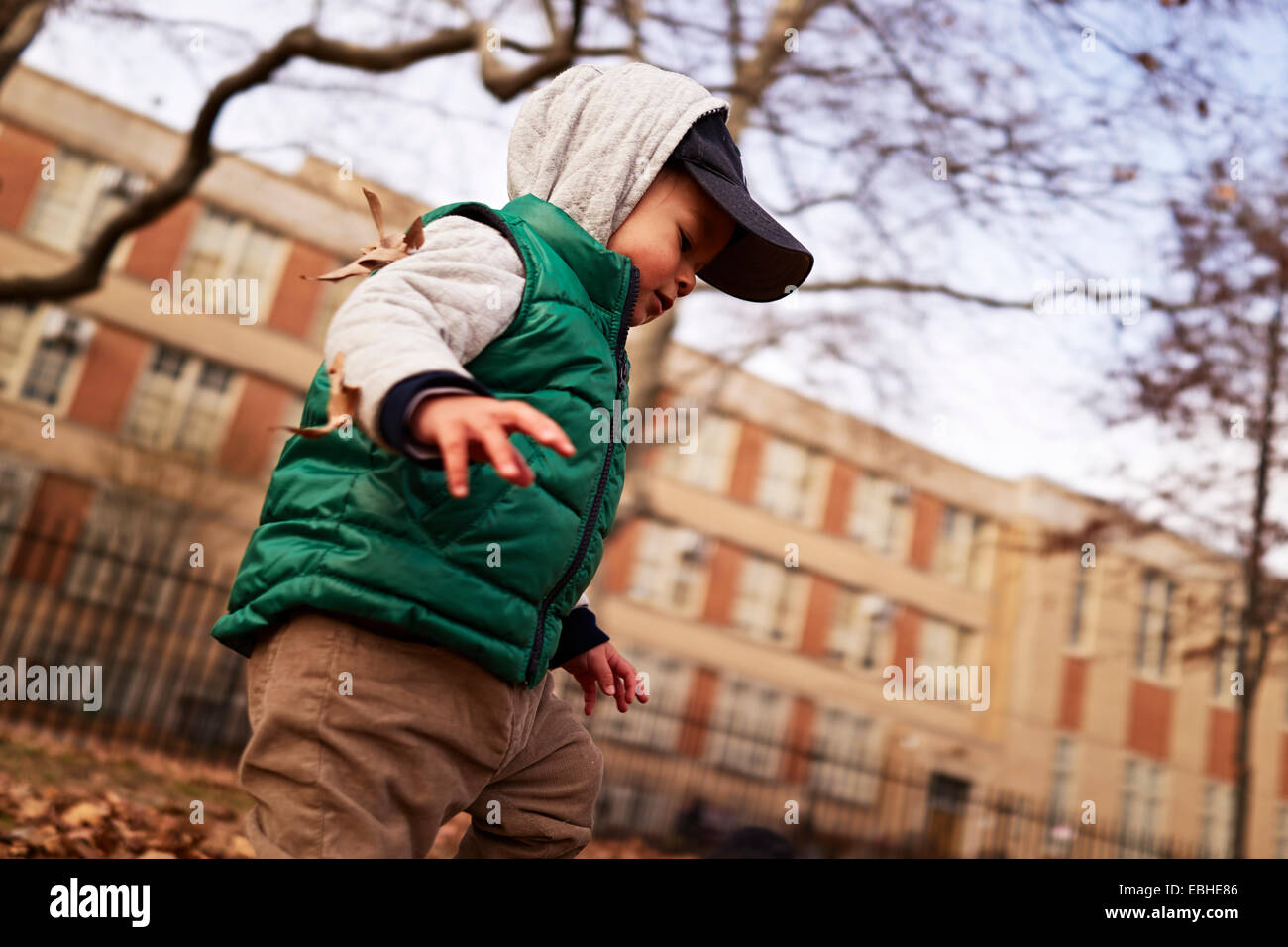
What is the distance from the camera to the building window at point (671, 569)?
84.0ft

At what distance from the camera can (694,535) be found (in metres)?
26.1

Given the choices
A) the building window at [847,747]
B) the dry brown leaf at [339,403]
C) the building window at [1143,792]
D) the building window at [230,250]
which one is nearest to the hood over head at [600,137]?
the dry brown leaf at [339,403]

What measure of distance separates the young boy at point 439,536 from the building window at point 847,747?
25002mm

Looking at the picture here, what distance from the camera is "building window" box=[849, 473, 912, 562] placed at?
94.5ft

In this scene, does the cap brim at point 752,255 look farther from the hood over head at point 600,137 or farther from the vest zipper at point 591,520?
the vest zipper at point 591,520

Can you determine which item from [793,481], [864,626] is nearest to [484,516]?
[793,481]

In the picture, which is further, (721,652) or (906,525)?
(906,525)

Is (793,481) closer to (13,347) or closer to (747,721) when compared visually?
(747,721)

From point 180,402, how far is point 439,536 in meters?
22.9

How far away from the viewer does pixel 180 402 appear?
2220 cm

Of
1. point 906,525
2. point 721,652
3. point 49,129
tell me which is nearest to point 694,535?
point 721,652

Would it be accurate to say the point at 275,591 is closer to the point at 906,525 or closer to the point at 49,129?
the point at 49,129

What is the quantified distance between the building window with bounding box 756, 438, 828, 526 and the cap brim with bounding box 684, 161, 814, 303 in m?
25.3
